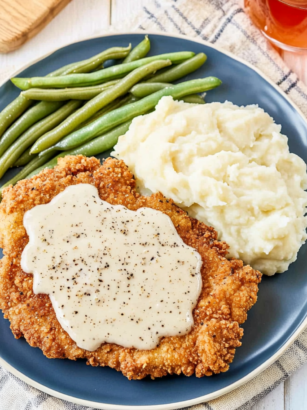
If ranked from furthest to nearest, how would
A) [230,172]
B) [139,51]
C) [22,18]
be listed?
[22,18] → [139,51] → [230,172]

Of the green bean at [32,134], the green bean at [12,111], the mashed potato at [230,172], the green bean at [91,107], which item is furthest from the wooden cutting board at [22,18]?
the mashed potato at [230,172]

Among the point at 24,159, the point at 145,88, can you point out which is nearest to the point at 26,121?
the point at 24,159

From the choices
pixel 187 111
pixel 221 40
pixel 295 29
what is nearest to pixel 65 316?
pixel 187 111

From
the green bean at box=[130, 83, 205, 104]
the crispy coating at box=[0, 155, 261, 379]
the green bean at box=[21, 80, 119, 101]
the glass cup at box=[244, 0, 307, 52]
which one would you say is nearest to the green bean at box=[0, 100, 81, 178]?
the green bean at box=[21, 80, 119, 101]

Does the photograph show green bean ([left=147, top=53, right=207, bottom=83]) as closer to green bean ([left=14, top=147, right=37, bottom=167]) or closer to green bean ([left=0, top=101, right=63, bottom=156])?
green bean ([left=0, top=101, right=63, bottom=156])

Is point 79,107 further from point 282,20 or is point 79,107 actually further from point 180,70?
point 282,20

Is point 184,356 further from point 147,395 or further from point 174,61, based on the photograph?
point 174,61
